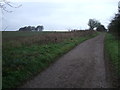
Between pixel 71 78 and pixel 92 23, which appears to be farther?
pixel 92 23

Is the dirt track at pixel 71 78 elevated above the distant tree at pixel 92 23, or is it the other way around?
the distant tree at pixel 92 23

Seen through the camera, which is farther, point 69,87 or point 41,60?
point 41,60

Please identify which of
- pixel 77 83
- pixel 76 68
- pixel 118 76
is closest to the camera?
pixel 77 83

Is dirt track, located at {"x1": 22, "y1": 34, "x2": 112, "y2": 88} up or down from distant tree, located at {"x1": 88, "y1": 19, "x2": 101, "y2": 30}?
down

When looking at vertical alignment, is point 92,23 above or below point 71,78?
above

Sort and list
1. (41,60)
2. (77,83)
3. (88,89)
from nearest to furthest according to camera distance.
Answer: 1. (88,89)
2. (77,83)
3. (41,60)

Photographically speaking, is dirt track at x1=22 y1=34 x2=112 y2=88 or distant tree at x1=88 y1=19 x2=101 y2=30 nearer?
dirt track at x1=22 y1=34 x2=112 y2=88

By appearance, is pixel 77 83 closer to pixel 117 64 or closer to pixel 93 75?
pixel 93 75

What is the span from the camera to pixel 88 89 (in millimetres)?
7359

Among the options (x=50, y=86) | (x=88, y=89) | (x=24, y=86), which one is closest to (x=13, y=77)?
(x=24, y=86)

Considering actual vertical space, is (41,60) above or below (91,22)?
below

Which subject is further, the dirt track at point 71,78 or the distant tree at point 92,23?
the distant tree at point 92,23

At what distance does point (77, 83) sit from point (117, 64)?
463 cm

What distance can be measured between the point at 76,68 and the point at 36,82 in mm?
3418
